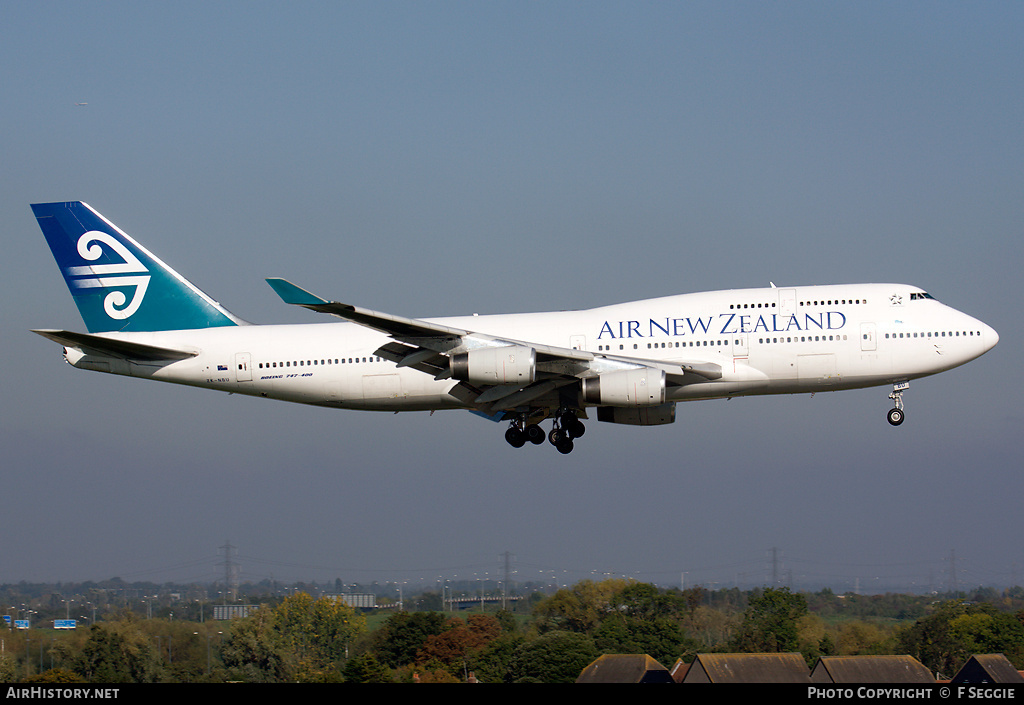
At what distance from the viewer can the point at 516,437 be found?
122ft

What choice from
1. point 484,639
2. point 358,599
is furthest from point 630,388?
point 358,599

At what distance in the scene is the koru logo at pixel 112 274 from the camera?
1539 inches

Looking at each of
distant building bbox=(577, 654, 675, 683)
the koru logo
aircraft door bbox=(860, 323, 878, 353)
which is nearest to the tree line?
distant building bbox=(577, 654, 675, 683)

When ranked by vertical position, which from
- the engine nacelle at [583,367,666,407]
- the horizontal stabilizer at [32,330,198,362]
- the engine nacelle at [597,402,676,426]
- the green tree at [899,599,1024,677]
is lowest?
the green tree at [899,599,1024,677]

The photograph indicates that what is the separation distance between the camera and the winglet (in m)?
29.3

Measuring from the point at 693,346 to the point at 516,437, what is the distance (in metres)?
7.44

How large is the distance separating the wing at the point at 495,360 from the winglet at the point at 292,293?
1669mm

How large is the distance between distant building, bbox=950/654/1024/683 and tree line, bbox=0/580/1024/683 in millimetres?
8066

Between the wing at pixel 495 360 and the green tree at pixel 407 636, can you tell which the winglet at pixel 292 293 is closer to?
the wing at pixel 495 360

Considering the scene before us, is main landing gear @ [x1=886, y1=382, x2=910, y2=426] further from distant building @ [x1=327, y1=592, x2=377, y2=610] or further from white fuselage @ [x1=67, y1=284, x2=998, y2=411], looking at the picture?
distant building @ [x1=327, y1=592, x2=377, y2=610]

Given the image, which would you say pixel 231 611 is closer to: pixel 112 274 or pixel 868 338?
pixel 112 274

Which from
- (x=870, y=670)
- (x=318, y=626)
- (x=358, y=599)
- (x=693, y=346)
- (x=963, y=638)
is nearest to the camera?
(x=693, y=346)

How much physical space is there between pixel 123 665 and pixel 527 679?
66.4 feet

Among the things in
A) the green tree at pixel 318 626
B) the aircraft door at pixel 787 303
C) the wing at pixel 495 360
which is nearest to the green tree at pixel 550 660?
the green tree at pixel 318 626
